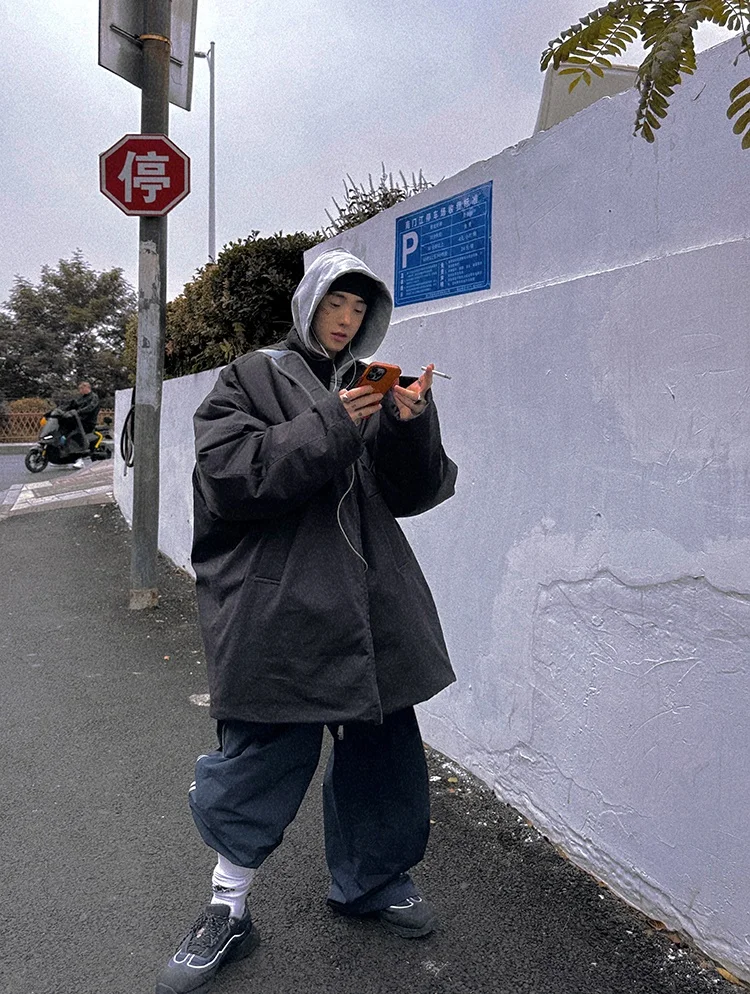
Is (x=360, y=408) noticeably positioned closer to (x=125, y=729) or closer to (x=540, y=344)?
(x=540, y=344)

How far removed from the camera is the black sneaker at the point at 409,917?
2.60 m

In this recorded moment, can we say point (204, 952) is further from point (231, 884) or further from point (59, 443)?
point (59, 443)

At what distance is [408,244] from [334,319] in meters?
1.60

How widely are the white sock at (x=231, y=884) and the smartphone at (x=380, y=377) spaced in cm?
125

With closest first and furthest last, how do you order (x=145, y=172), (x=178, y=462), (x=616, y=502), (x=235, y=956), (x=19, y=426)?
(x=235, y=956) → (x=616, y=502) → (x=145, y=172) → (x=178, y=462) → (x=19, y=426)

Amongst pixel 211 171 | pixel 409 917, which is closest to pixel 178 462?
pixel 409 917

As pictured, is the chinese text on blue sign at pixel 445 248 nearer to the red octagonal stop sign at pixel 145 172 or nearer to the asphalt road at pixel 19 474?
the red octagonal stop sign at pixel 145 172

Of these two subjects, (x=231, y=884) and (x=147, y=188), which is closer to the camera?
(x=231, y=884)

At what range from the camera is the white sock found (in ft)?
7.91

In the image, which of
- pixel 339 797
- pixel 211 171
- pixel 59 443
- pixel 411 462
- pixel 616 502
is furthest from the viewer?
pixel 211 171

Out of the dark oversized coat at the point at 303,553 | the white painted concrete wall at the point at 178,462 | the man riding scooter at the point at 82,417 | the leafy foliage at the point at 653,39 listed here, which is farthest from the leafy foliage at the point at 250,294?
the man riding scooter at the point at 82,417

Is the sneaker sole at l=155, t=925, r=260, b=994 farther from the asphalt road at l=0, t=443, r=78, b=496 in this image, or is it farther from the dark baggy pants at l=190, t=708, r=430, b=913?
the asphalt road at l=0, t=443, r=78, b=496

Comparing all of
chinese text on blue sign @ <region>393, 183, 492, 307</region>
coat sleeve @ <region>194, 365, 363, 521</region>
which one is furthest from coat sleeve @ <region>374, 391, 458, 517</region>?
chinese text on blue sign @ <region>393, 183, 492, 307</region>

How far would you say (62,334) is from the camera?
45.3 m
